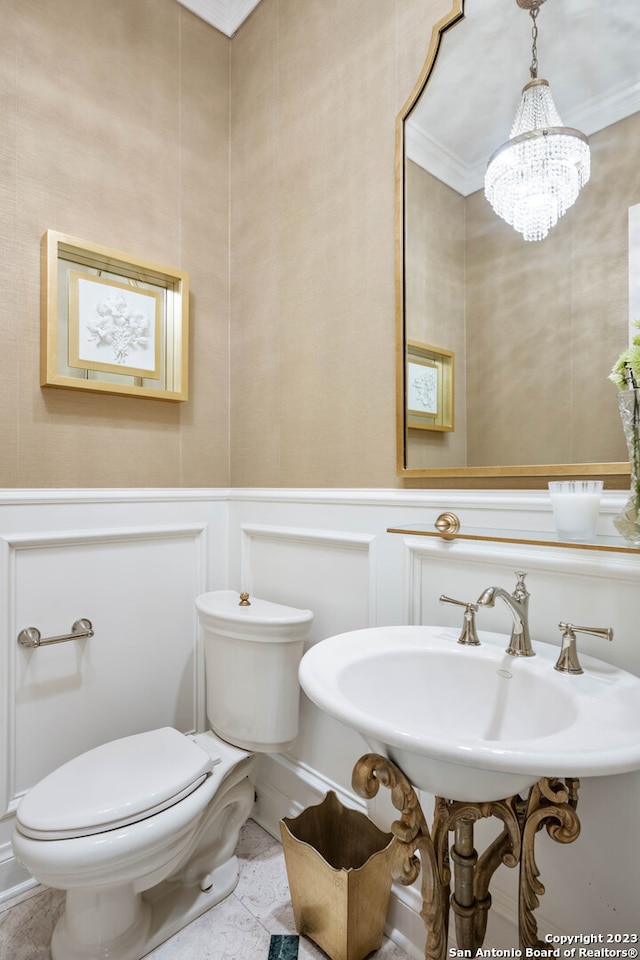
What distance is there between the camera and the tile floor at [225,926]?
3.95ft

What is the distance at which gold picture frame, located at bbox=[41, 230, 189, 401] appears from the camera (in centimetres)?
148

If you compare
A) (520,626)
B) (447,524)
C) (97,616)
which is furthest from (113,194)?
(520,626)

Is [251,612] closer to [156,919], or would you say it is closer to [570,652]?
[156,919]

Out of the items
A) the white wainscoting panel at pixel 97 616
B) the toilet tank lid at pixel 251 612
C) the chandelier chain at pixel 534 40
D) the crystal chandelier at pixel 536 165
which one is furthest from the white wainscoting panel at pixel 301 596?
the chandelier chain at pixel 534 40

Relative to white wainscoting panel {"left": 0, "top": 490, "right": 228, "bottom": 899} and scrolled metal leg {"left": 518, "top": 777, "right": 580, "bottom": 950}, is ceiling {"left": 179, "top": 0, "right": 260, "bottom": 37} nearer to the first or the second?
white wainscoting panel {"left": 0, "top": 490, "right": 228, "bottom": 899}

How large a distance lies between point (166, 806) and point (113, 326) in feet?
4.35

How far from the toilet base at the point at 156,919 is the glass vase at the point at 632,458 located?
4.50 feet

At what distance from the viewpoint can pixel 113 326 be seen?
1604mm

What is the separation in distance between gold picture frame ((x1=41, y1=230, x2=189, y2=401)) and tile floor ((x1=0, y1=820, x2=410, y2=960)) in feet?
4.57

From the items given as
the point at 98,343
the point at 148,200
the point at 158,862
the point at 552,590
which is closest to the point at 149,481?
the point at 98,343

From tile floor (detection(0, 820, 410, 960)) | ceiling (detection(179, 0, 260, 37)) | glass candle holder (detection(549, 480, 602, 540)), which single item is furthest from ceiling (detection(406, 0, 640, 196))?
tile floor (detection(0, 820, 410, 960))

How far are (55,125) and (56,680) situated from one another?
163cm

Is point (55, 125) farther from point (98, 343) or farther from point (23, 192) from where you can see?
point (98, 343)

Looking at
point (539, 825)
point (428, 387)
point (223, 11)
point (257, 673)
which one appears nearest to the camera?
point (539, 825)
